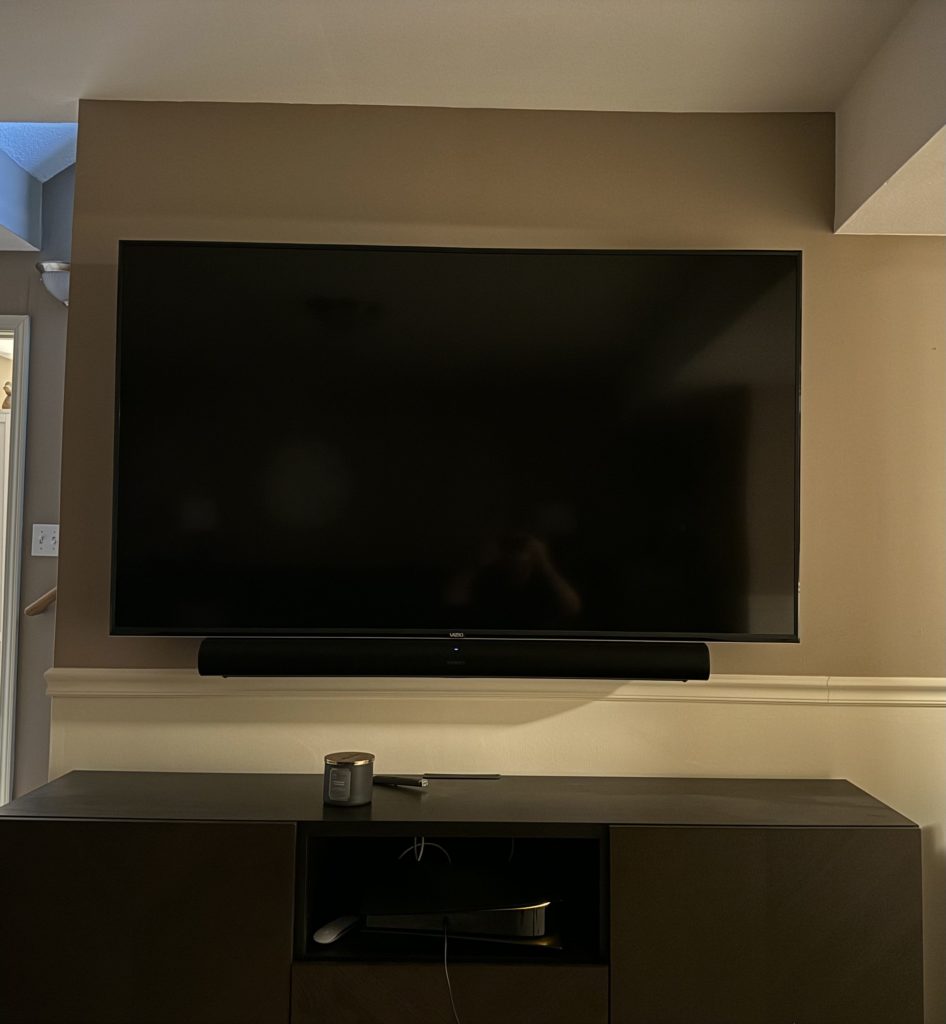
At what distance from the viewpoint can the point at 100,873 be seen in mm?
1786

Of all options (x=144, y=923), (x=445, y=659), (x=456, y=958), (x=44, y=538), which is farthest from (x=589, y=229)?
(x=44, y=538)

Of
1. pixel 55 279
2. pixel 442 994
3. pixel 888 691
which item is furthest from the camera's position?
pixel 55 279

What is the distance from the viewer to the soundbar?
2090mm

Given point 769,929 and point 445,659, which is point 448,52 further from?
point 769,929

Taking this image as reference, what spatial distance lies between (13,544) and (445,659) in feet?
6.20

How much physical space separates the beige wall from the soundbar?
0.19 m

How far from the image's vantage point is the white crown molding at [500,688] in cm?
223

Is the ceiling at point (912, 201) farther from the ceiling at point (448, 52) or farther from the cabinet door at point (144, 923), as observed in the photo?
the cabinet door at point (144, 923)

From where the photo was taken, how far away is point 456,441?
2104 millimetres

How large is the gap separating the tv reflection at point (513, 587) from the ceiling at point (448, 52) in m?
0.99

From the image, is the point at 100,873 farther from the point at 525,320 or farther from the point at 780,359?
the point at 780,359

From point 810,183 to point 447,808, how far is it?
63.2 inches

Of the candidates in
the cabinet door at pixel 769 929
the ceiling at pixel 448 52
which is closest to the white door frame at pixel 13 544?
the ceiling at pixel 448 52

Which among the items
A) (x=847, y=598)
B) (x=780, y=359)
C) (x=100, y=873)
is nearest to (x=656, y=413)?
(x=780, y=359)
